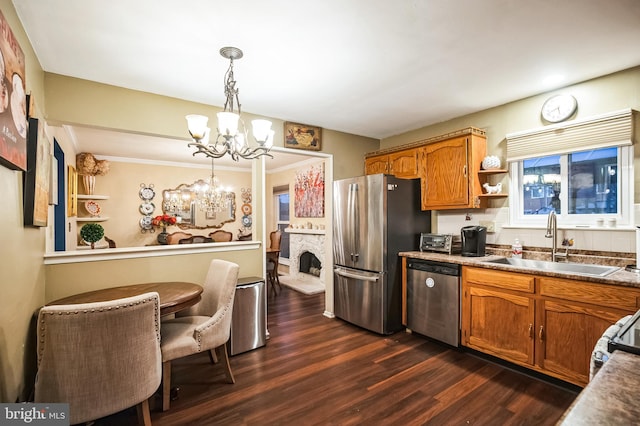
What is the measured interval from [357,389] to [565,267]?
2102 mm

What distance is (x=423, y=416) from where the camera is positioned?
195 cm

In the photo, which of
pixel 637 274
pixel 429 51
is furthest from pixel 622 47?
pixel 637 274

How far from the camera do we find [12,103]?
1.48 m

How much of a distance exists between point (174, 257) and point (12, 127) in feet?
5.49

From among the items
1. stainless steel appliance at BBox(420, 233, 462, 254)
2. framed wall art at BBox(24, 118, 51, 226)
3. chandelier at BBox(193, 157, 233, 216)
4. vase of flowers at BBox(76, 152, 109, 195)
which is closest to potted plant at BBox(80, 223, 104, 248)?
vase of flowers at BBox(76, 152, 109, 195)

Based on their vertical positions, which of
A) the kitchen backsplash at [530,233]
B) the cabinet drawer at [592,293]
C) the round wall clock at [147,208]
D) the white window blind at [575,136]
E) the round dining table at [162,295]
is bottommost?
the round dining table at [162,295]

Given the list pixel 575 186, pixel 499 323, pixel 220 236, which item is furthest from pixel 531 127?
pixel 220 236

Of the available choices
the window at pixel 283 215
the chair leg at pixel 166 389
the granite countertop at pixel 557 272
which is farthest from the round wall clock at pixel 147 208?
the granite countertop at pixel 557 272

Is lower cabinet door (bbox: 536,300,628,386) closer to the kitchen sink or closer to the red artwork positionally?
the kitchen sink

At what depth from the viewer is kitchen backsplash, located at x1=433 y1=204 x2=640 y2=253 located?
2420 millimetres

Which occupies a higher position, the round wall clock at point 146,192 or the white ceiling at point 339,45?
the white ceiling at point 339,45

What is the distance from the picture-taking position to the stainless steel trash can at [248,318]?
285 centimetres

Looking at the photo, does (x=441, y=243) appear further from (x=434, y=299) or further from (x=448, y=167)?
(x=448, y=167)

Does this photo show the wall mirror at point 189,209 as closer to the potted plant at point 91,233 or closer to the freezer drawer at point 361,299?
the potted plant at point 91,233
